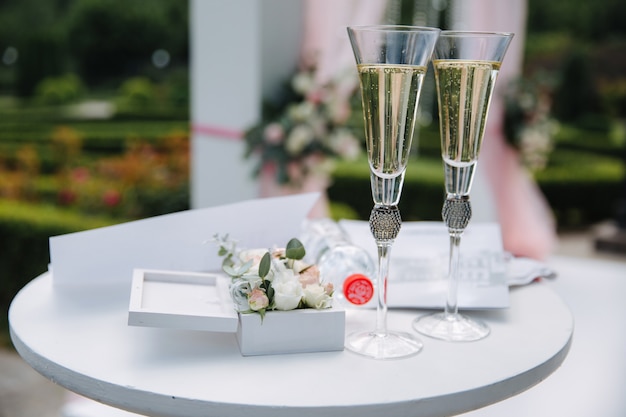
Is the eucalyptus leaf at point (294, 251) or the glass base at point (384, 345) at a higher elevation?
the eucalyptus leaf at point (294, 251)

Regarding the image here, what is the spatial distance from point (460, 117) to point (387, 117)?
0.15 m

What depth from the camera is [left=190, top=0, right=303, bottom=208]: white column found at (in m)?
3.64

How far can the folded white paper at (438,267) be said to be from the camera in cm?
138

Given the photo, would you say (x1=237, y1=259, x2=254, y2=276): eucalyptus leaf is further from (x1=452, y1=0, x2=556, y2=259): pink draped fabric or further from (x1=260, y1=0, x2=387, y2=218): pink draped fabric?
Result: (x1=452, y1=0, x2=556, y2=259): pink draped fabric

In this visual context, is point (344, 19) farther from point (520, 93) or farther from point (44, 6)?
point (44, 6)

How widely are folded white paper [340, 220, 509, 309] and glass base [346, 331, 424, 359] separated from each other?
6.9 inches

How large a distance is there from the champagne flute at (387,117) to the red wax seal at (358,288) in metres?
0.09

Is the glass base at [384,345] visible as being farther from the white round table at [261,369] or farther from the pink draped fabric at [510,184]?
the pink draped fabric at [510,184]

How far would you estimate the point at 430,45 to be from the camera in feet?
3.56

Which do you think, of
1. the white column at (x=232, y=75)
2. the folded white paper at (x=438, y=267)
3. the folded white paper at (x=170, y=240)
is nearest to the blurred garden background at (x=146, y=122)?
the white column at (x=232, y=75)

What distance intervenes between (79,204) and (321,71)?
2367mm

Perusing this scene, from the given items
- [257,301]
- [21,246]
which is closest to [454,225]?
[257,301]

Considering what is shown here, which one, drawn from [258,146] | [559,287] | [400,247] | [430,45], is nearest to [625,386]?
[559,287]

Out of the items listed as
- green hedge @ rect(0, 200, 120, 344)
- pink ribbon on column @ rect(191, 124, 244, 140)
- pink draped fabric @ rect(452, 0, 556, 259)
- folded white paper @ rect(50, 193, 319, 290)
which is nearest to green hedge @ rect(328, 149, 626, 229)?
pink draped fabric @ rect(452, 0, 556, 259)
